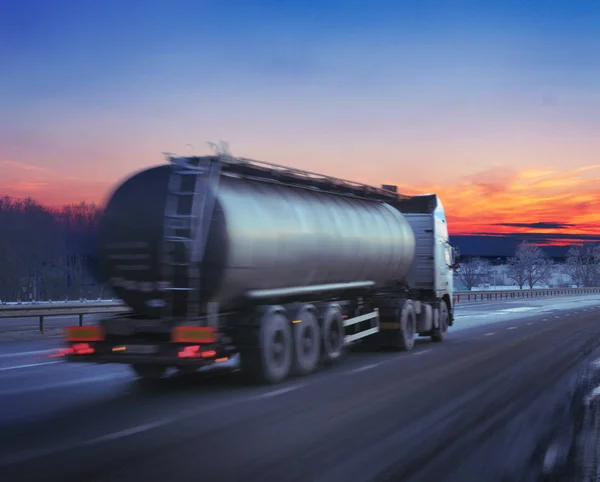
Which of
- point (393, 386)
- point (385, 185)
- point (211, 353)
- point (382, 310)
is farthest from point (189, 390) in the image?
point (385, 185)

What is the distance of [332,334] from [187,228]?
15.2ft

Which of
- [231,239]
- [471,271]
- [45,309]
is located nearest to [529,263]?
[471,271]

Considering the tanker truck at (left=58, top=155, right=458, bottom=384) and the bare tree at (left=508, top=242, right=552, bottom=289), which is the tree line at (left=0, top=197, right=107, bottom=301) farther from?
the bare tree at (left=508, top=242, right=552, bottom=289)

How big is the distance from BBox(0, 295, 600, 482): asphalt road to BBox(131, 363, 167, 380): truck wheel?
0.31 m

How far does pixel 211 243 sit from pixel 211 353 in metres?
1.58

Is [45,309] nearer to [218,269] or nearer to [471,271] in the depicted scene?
[218,269]

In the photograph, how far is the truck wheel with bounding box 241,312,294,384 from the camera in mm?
11826

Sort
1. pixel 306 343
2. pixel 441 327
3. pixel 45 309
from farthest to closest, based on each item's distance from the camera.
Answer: pixel 45 309 < pixel 441 327 < pixel 306 343

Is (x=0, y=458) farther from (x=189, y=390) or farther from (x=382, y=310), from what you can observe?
(x=382, y=310)

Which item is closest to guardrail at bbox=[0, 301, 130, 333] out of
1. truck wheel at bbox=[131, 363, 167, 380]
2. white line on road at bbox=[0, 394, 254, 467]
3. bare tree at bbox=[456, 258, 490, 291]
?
truck wheel at bbox=[131, 363, 167, 380]

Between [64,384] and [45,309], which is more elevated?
[45,309]

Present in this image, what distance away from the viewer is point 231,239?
37.0 feet

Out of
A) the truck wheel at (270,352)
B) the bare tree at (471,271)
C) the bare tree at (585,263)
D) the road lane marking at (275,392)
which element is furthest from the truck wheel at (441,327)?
the bare tree at (585,263)

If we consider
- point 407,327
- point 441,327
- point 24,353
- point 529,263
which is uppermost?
point 529,263
